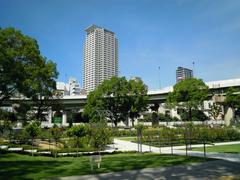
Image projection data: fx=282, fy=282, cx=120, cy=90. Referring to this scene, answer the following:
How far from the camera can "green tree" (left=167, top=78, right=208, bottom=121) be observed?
208ft

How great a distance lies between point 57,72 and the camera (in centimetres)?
4012

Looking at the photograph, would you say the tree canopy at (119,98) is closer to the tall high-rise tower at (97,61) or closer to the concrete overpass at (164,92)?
the concrete overpass at (164,92)

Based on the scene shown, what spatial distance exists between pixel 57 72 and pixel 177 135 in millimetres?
18762

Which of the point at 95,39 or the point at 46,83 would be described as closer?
the point at 46,83

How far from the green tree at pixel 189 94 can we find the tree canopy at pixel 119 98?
738 centimetres

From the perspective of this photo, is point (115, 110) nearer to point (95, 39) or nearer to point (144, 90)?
point (144, 90)

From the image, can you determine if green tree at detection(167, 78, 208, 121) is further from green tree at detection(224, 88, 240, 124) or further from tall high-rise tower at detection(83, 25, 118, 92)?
tall high-rise tower at detection(83, 25, 118, 92)

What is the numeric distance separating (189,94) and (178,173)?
55.1 m

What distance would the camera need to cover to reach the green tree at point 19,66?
33.1 meters

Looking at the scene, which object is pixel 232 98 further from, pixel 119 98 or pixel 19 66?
pixel 19 66

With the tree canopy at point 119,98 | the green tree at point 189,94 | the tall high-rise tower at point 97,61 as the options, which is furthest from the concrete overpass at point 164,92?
the tall high-rise tower at point 97,61

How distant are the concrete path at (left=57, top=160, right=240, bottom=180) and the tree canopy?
50.3 meters

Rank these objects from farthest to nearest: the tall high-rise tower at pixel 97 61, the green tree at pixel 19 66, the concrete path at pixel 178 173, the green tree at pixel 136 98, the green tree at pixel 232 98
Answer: the tall high-rise tower at pixel 97 61, the green tree at pixel 136 98, the green tree at pixel 232 98, the green tree at pixel 19 66, the concrete path at pixel 178 173

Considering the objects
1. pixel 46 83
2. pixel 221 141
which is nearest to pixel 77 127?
pixel 46 83
